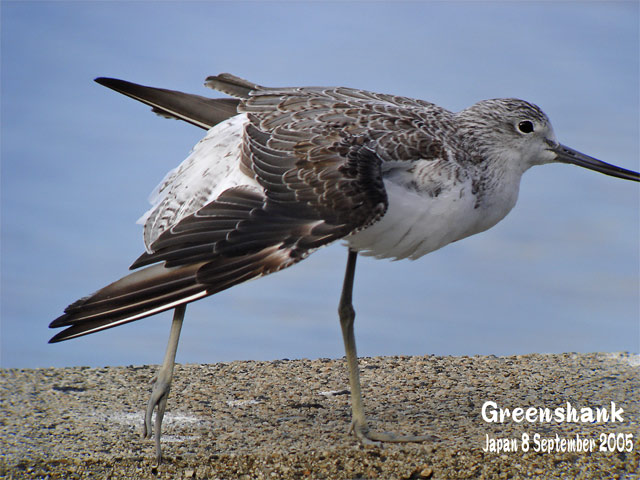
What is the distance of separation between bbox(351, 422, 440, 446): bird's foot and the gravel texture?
0.07m

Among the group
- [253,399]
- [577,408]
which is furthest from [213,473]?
[577,408]

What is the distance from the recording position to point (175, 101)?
6.41m

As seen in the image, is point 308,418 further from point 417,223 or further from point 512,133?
point 512,133

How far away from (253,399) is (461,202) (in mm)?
3210

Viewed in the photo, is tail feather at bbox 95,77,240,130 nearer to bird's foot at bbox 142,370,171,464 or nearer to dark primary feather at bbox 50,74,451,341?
dark primary feather at bbox 50,74,451,341

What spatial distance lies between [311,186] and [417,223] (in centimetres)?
75

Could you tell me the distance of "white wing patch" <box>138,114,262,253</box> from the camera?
553 cm

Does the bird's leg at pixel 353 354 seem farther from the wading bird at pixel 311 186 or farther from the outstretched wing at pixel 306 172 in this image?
the outstretched wing at pixel 306 172

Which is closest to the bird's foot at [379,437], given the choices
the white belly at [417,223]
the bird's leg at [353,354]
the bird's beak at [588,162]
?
the bird's leg at [353,354]

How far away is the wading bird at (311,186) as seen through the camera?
15.1 ft

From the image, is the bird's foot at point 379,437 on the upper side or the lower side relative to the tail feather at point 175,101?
lower

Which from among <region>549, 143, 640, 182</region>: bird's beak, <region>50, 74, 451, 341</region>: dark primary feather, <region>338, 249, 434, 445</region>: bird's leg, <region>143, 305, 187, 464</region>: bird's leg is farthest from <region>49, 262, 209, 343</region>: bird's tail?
<region>549, 143, 640, 182</region>: bird's beak

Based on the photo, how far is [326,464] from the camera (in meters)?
5.78

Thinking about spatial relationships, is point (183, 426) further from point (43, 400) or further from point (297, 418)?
point (43, 400)
